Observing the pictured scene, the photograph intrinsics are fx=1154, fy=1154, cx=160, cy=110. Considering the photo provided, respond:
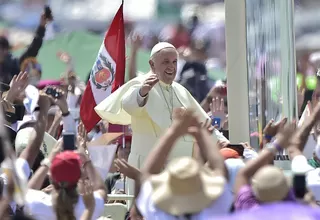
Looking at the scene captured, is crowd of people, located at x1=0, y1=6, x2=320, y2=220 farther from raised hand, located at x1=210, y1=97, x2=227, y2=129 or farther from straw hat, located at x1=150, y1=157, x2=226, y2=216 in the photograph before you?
raised hand, located at x1=210, y1=97, x2=227, y2=129

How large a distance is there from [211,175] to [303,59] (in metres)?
8.95

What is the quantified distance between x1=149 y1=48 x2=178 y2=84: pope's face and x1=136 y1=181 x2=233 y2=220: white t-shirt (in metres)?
2.58

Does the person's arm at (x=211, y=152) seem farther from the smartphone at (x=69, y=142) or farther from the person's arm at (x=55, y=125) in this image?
the person's arm at (x=55, y=125)

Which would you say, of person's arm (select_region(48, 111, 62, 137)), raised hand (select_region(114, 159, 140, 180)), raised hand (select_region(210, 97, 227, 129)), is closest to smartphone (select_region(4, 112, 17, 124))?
person's arm (select_region(48, 111, 62, 137))

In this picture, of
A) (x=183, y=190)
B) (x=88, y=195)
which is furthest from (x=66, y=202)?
(x=183, y=190)

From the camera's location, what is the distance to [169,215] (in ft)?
18.1

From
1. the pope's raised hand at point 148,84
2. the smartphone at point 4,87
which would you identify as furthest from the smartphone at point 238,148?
the smartphone at point 4,87

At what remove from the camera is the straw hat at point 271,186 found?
540cm

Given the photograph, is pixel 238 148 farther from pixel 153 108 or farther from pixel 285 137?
pixel 285 137

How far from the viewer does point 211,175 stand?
5652mm

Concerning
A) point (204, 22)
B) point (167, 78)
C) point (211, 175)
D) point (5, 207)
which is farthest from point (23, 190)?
point (204, 22)

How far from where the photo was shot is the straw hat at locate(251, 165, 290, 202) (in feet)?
17.7

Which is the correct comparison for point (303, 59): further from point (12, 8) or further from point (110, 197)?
point (110, 197)

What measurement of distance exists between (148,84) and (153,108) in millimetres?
422
